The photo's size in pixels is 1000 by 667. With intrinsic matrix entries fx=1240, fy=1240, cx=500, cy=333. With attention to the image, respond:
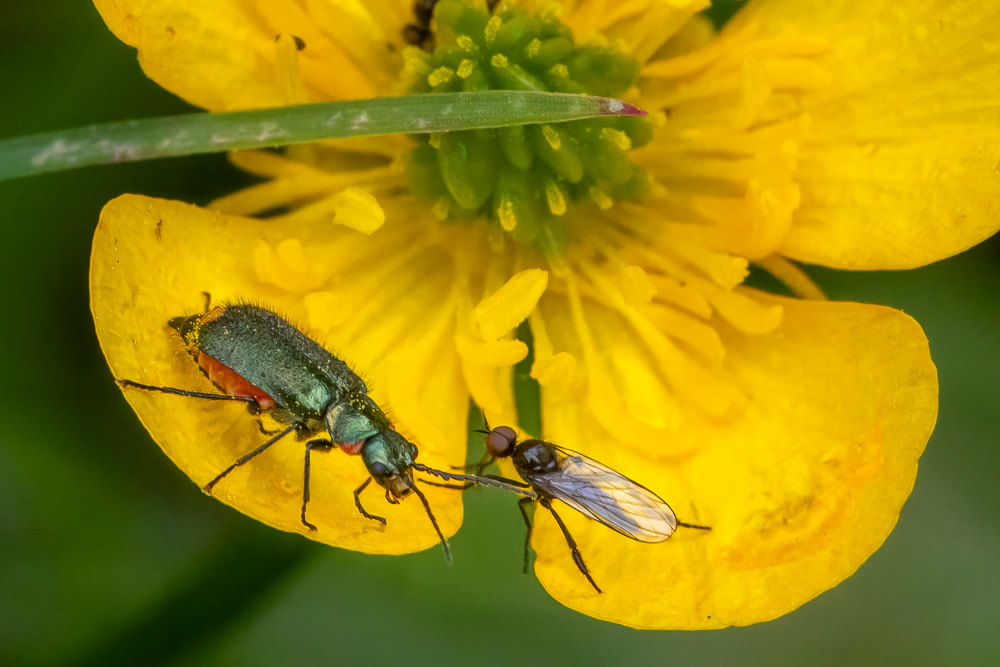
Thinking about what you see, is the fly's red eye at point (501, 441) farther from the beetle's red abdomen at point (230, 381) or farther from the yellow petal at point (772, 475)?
the beetle's red abdomen at point (230, 381)

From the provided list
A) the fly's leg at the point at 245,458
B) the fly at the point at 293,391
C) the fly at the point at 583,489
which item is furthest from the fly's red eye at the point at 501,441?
the fly's leg at the point at 245,458

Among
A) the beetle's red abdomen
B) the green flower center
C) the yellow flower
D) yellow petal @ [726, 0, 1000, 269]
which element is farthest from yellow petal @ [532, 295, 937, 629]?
the beetle's red abdomen

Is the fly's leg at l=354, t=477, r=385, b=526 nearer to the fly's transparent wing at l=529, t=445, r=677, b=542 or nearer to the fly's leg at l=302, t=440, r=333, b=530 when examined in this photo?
the fly's leg at l=302, t=440, r=333, b=530

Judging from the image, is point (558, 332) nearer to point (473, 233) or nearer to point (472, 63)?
point (473, 233)

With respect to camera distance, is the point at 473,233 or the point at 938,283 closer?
the point at 473,233

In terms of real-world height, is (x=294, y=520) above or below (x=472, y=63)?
below

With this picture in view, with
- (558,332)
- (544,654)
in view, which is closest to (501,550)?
(544,654)

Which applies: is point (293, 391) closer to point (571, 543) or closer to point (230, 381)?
point (230, 381)
